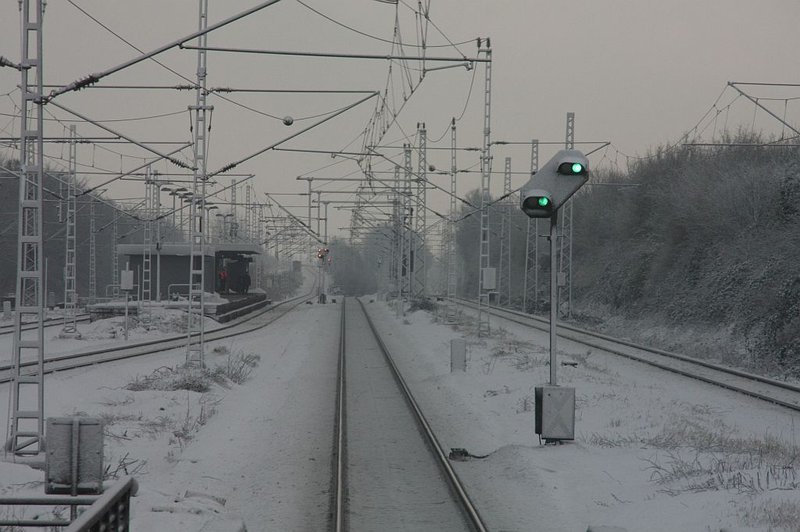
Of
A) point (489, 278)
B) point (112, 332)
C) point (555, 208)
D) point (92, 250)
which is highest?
point (92, 250)

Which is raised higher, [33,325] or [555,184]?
[555,184]

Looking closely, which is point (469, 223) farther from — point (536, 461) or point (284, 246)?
point (536, 461)

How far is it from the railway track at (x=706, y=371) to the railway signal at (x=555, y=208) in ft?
25.5

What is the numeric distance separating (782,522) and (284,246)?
109 metres

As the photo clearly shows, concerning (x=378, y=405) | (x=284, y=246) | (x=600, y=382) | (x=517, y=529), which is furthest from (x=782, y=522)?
(x=284, y=246)

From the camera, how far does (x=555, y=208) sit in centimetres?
1340

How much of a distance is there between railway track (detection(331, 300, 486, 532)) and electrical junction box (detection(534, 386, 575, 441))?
1.57 m

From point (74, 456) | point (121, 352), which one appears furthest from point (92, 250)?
point (74, 456)

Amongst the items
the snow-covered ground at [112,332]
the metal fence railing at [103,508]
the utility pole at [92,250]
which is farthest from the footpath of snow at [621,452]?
the utility pole at [92,250]

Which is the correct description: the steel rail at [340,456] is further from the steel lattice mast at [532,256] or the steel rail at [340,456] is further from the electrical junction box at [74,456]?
the steel lattice mast at [532,256]

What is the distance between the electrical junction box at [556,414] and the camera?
1335 cm

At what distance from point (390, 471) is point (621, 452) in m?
3.45

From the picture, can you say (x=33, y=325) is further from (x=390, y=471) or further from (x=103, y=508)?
(x=103, y=508)

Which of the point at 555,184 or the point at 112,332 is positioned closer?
the point at 555,184
